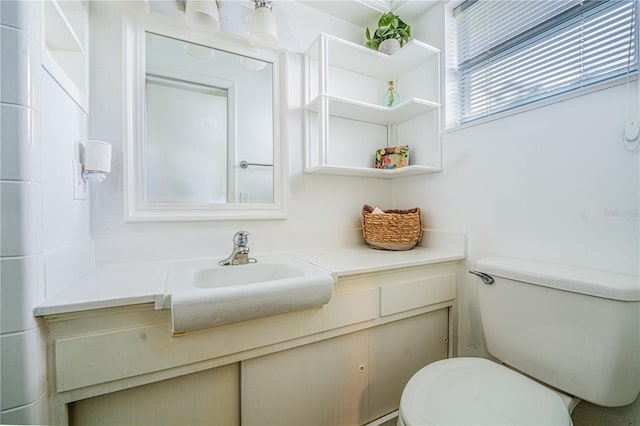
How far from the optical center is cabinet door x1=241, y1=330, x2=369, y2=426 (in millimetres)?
838

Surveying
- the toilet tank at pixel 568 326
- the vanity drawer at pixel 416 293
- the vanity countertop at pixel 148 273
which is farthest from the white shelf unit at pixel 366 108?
the toilet tank at pixel 568 326

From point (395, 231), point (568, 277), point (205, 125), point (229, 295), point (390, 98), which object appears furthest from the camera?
point (390, 98)

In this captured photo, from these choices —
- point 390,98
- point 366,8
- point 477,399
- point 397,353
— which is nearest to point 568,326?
point 477,399

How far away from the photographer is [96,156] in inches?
33.1

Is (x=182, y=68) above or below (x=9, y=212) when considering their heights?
above

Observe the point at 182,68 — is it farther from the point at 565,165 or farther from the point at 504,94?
the point at 565,165

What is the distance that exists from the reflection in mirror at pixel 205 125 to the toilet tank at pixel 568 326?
1047mm

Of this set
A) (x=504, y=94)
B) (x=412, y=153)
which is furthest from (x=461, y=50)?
(x=412, y=153)

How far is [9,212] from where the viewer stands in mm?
536

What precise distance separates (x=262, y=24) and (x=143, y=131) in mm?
670

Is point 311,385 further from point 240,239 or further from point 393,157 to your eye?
point 393,157

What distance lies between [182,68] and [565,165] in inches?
61.0

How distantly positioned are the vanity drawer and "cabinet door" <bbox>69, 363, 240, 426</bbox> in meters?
0.58

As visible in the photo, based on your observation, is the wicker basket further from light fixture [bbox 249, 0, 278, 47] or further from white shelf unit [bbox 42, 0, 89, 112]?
white shelf unit [bbox 42, 0, 89, 112]
